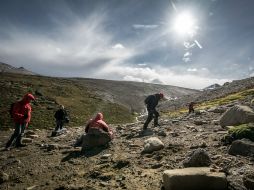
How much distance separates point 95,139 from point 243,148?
7558mm

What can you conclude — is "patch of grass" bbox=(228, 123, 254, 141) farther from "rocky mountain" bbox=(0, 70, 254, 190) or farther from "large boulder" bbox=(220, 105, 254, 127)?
"large boulder" bbox=(220, 105, 254, 127)

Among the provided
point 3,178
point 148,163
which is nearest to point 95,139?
point 148,163

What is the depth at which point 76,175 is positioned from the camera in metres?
10.8

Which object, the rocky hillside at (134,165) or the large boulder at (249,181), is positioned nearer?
the large boulder at (249,181)

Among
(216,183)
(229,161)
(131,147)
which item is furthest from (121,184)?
(131,147)

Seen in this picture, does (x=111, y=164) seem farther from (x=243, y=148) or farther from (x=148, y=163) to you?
(x=243, y=148)

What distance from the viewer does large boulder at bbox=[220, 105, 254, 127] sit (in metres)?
15.9

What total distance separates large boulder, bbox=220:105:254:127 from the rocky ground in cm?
150

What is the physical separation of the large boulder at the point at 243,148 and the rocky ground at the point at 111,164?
255mm

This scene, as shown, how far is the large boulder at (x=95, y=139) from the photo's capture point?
1502 centimetres

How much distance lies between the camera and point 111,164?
11742mm

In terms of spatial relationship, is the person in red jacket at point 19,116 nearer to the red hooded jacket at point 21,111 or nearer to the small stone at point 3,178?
the red hooded jacket at point 21,111

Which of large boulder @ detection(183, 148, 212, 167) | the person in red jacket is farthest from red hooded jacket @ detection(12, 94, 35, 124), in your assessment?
large boulder @ detection(183, 148, 212, 167)

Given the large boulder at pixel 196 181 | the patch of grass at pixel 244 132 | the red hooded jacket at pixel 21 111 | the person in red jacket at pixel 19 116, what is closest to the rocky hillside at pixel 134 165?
the large boulder at pixel 196 181
